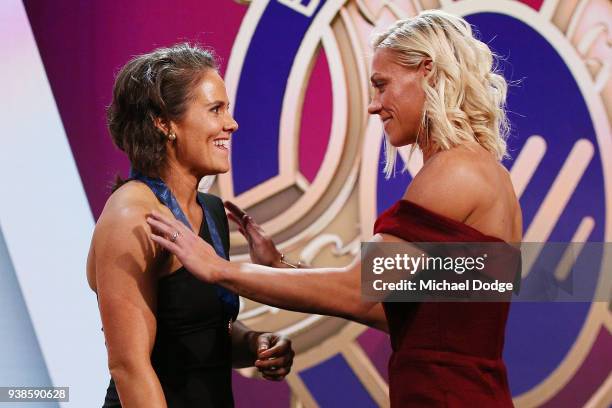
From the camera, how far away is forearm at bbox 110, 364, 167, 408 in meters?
1.61

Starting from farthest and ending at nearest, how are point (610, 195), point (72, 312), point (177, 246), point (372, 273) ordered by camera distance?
1. point (72, 312)
2. point (610, 195)
3. point (372, 273)
4. point (177, 246)

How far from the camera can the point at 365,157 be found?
2867mm

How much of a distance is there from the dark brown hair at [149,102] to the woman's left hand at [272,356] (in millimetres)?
451

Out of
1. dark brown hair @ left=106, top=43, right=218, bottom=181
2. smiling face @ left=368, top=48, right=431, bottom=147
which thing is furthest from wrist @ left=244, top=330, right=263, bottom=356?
smiling face @ left=368, top=48, right=431, bottom=147

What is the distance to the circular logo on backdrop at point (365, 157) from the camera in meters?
2.78

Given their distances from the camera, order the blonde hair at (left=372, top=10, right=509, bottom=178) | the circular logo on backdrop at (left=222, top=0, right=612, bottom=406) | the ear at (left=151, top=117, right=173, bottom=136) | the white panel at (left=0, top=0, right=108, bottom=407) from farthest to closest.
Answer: the white panel at (left=0, top=0, right=108, bottom=407) → the circular logo on backdrop at (left=222, top=0, right=612, bottom=406) → the ear at (left=151, top=117, right=173, bottom=136) → the blonde hair at (left=372, top=10, right=509, bottom=178)

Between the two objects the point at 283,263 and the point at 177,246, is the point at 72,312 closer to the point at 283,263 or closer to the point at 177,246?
the point at 283,263

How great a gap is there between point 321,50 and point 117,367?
1.56 metres

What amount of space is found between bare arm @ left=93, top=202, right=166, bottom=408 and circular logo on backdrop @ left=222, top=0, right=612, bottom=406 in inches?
50.2

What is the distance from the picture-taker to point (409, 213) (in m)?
1.66

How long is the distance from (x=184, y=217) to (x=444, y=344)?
59cm

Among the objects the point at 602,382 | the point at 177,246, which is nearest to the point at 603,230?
the point at 602,382

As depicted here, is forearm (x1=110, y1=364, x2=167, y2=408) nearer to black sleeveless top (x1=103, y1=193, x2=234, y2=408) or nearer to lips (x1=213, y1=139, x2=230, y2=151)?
black sleeveless top (x1=103, y1=193, x2=234, y2=408)

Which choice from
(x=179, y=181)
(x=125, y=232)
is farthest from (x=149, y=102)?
(x=125, y=232)
